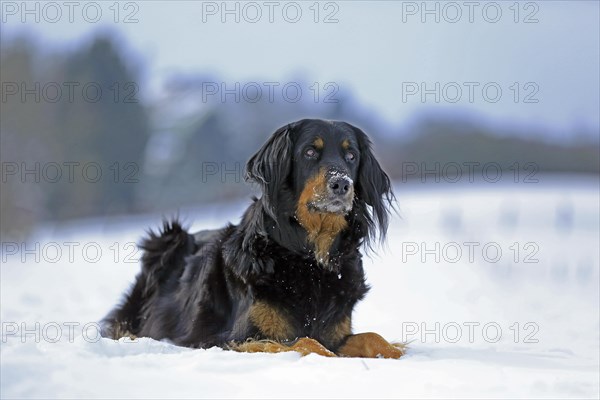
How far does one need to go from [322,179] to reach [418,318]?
3696 mm

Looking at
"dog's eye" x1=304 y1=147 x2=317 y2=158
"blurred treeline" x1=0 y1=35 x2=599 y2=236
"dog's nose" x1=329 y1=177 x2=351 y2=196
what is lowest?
"blurred treeline" x1=0 y1=35 x2=599 y2=236

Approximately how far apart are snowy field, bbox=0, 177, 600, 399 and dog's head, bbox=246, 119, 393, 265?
2.11 ft

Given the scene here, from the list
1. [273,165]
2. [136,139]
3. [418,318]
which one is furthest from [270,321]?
[136,139]

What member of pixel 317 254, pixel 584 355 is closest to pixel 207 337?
pixel 317 254

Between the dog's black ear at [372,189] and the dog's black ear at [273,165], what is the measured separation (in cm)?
56

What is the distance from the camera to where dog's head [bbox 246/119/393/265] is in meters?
5.55

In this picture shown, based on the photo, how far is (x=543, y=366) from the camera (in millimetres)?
4941

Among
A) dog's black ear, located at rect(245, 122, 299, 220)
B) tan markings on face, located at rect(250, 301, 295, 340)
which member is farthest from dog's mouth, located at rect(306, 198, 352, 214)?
tan markings on face, located at rect(250, 301, 295, 340)

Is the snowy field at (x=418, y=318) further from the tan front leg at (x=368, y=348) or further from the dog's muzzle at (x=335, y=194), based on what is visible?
the dog's muzzle at (x=335, y=194)

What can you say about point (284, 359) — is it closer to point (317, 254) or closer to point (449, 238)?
point (317, 254)

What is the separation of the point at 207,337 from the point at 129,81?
31600 millimetres

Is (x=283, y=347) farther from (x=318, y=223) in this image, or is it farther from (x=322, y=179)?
(x=322, y=179)

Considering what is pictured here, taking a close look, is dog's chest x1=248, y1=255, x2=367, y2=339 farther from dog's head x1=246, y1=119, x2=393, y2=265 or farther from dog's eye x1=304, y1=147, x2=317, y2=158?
dog's eye x1=304, y1=147, x2=317, y2=158

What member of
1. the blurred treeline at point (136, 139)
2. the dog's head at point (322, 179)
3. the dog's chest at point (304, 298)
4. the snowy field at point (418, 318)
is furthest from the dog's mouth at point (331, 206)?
the blurred treeline at point (136, 139)
